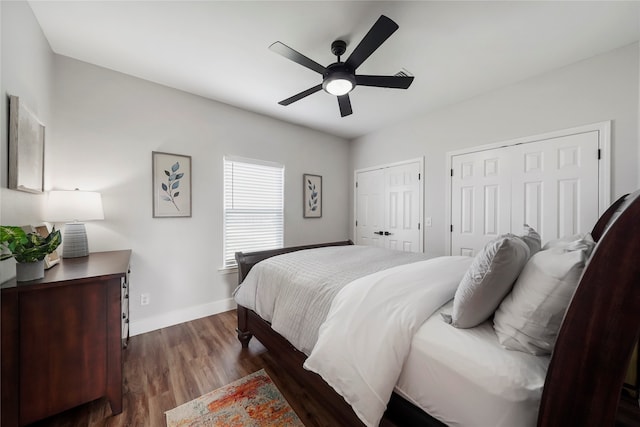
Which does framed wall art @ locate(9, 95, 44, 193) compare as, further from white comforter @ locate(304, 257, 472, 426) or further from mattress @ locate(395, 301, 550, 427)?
mattress @ locate(395, 301, 550, 427)

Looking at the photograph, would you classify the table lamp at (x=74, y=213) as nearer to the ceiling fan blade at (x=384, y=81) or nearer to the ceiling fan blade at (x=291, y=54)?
the ceiling fan blade at (x=291, y=54)

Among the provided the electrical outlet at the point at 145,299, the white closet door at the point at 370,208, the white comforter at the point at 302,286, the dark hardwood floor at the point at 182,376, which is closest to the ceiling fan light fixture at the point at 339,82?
the white comforter at the point at 302,286

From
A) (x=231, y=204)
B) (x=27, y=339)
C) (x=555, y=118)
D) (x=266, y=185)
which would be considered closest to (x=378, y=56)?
(x=555, y=118)

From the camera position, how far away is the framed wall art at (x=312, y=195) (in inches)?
156

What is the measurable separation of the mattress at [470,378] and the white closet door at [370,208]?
3.08m

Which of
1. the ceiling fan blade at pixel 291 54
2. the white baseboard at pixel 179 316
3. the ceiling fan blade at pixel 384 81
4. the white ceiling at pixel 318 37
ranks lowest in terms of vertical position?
the white baseboard at pixel 179 316

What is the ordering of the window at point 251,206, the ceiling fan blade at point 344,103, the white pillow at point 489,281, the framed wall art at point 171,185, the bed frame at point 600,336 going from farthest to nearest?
the window at point 251,206
the framed wall art at point 171,185
the ceiling fan blade at point 344,103
the white pillow at point 489,281
the bed frame at point 600,336

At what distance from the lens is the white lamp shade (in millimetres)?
1849

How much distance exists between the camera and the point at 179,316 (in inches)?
108

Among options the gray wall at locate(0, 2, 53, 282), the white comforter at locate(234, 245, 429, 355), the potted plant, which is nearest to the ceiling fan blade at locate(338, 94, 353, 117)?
the white comforter at locate(234, 245, 429, 355)

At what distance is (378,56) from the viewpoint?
2158 mm

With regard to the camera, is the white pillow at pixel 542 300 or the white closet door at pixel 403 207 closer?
the white pillow at pixel 542 300

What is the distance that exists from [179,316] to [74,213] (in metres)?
1.51

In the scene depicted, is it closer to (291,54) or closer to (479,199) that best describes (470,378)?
(291,54)
